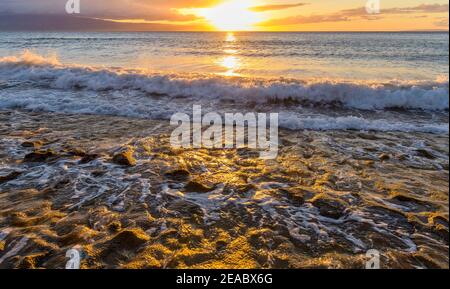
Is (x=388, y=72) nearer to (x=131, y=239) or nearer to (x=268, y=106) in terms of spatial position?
(x=268, y=106)

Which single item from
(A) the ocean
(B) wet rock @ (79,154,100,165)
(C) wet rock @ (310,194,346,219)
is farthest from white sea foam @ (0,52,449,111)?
(C) wet rock @ (310,194,346,219)

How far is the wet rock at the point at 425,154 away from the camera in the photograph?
7.14 m

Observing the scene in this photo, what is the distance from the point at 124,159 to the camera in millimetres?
7094

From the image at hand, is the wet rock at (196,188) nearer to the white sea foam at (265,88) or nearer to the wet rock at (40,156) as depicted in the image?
the wet rock at (40,156)

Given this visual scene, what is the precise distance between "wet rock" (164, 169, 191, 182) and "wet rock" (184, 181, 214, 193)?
0.93ft

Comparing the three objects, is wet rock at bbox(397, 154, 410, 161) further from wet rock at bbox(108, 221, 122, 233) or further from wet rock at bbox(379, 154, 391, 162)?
wet rock at bbox(108, 221, 122, 233)

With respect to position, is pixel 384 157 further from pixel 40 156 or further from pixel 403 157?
pixel 40 156

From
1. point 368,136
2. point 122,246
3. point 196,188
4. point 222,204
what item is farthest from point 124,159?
point 368,136

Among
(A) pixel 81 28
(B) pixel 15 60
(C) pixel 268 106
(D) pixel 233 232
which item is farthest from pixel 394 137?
(A) pixel 81 28

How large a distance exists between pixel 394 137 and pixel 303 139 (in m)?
2.52

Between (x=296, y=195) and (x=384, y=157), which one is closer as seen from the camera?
(x=296, y=195)

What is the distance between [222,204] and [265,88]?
9324mm

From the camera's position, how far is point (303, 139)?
8.77 meters

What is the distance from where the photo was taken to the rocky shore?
4090mm
